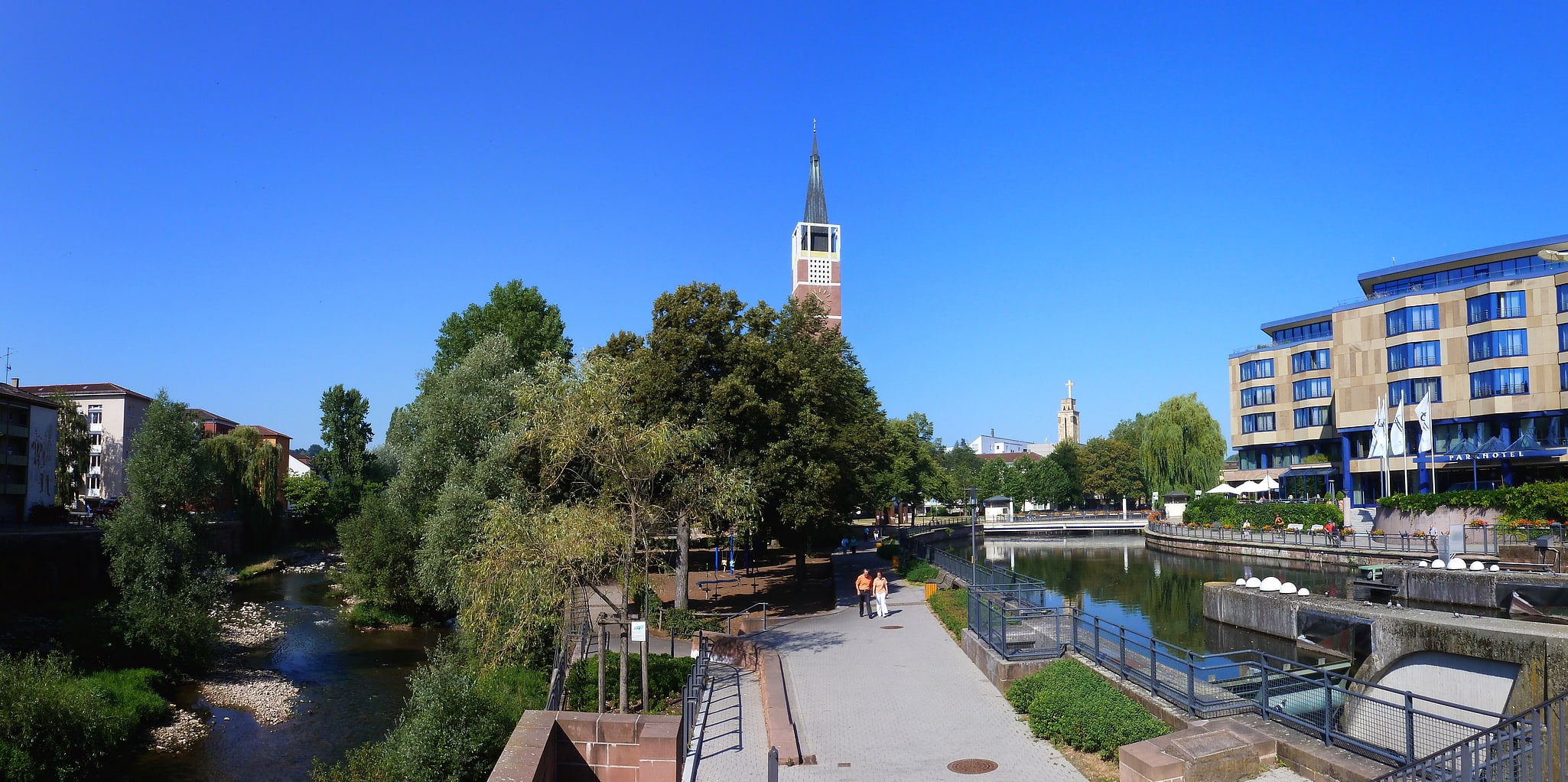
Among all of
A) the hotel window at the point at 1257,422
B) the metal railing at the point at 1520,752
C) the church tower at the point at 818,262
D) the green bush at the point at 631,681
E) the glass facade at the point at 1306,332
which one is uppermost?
the church tower at the point at 818,262

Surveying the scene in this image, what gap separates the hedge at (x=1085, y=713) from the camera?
12.6m

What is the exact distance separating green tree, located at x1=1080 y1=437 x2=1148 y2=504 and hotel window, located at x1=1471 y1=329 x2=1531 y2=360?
54688 mm

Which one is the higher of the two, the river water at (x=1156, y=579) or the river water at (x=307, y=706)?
the river water at (x=1156, y=579)

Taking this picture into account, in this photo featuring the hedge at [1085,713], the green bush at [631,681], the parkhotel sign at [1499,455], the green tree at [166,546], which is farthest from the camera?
the parkhotel sign at [1499,455]

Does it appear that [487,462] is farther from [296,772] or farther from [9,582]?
[9,582]

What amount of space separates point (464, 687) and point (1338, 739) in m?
11.7

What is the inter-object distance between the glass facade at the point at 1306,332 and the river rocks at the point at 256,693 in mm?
81778

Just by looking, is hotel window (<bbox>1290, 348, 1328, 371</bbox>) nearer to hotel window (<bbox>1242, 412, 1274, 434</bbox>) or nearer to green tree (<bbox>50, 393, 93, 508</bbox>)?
hotel window (<bbox>1242, 412, 1274, 434</bbox>)

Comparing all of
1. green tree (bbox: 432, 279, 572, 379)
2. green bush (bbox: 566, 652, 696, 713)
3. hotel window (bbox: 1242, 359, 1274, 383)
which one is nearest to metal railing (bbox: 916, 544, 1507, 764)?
green bush (bbox: 566, 652, 696, 713)

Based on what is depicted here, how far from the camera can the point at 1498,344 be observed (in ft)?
184

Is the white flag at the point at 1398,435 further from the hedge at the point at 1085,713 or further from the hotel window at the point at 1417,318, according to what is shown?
the hedge at the point at 1085,713

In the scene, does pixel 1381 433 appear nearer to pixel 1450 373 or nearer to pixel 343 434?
pixel 1450 373

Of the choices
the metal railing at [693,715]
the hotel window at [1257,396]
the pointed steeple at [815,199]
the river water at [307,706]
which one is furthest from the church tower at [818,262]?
the metal railing at [693,715]

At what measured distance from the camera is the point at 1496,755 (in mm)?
8086
